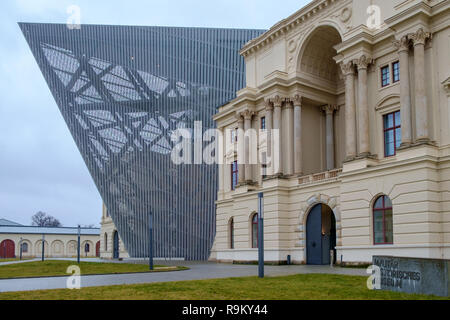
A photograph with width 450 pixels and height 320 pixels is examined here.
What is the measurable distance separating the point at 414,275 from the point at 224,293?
19.6ft

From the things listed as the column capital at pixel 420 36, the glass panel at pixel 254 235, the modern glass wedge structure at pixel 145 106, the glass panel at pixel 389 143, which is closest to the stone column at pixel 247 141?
the glass panel at pixel 254 235

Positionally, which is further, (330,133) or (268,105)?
(330,133)

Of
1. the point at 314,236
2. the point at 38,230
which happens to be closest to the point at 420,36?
the point at 314,236

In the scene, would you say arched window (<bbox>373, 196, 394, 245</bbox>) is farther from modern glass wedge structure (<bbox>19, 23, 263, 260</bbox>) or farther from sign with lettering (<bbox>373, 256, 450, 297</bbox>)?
modern glass wedge structure (<bbox>19, 23, 263, 260</bbox>)

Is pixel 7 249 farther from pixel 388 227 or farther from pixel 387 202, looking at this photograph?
pixel 387 202

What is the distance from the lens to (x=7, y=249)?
108 m

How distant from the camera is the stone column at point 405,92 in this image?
31.0 meters

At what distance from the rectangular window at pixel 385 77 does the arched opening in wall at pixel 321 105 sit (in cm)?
751

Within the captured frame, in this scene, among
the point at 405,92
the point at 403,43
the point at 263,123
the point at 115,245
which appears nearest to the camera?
the point at 405,92

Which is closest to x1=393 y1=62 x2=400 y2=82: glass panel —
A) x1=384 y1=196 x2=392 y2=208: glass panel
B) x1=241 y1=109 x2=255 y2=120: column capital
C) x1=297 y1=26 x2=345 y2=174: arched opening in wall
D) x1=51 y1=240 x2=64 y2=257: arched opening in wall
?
x1=384 y1=196 x2=392 y2=208: glass panel

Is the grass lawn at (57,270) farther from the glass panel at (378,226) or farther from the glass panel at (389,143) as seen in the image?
the glass panel at (389,143)
